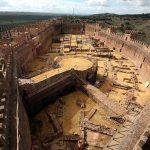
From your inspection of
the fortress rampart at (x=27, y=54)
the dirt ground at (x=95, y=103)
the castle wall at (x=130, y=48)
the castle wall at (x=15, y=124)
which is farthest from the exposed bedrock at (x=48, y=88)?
the castle wall at (x=130, y=48)

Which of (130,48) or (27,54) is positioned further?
(130,48)

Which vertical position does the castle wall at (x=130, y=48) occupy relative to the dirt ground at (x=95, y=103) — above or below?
above

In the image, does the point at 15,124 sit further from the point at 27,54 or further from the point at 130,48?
the point at 130,48

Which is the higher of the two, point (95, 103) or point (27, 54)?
point (27, 54)

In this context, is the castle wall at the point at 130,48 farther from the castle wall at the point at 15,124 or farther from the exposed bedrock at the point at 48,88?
the castle wall at the point at 15,124

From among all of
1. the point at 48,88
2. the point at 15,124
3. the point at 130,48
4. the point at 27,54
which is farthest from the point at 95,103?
the point at 130,48

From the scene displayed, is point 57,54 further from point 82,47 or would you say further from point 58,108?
point 58,108

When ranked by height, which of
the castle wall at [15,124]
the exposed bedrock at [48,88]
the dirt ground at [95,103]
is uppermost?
the castle wall at [15,124]

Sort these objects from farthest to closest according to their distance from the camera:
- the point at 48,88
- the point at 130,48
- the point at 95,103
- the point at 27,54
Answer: the point at 130,48 → the point at 27,54 → the point at 95,103 → the point at 48,88

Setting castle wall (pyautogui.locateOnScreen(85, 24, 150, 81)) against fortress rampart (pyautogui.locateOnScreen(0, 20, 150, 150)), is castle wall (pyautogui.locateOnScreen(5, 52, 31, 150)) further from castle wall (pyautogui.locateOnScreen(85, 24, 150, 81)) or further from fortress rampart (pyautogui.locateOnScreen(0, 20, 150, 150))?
castle wall (pyautogui.locateOnScreen(85, 24, 150, 81))

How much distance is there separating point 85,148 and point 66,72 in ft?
31.8

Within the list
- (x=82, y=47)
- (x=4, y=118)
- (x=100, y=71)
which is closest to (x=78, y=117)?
(x=4, y=118)

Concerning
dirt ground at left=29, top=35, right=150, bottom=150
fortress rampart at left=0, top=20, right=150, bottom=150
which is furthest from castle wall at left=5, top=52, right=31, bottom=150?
dirt ground at left=29, top=35, right=150, bottom=150

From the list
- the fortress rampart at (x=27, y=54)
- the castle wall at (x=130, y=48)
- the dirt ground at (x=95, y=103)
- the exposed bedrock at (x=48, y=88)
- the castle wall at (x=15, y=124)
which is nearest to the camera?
the castle wall at (x=15, y=124)
